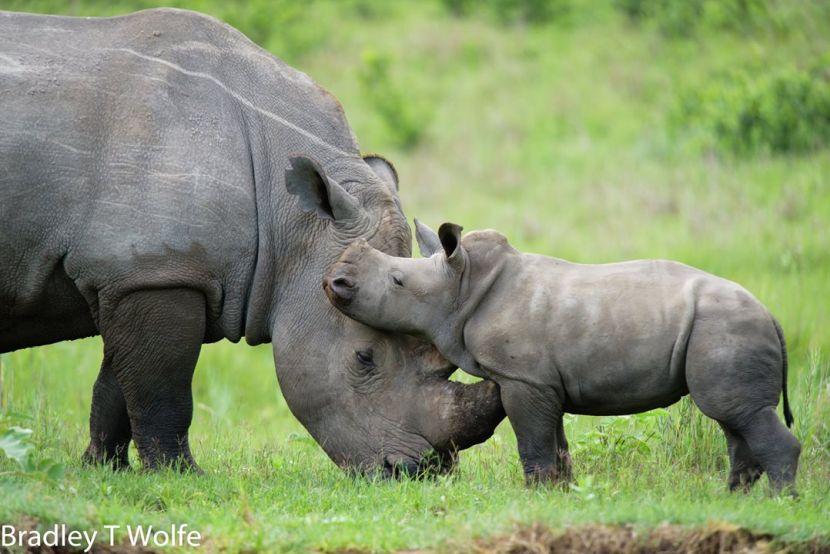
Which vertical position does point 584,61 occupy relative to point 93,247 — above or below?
below

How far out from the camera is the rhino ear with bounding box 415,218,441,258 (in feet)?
22.1

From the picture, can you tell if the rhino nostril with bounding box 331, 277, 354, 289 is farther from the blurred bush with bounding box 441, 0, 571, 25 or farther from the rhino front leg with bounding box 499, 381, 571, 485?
the blurred bush with bounding box 441, 0, 571, 25

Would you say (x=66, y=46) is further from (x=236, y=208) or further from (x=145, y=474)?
(x=145, y=474)

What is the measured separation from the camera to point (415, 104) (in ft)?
55.0

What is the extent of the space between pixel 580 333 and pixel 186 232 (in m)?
1.95

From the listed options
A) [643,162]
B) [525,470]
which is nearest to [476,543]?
[525,470]

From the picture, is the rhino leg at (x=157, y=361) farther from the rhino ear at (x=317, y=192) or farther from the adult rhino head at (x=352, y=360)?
Result: the rhino ear at (x=317, y=192)

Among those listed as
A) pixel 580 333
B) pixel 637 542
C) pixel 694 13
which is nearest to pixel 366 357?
pixel 580 333

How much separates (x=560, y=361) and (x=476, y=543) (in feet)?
3.43

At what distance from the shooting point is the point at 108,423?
23.4ft

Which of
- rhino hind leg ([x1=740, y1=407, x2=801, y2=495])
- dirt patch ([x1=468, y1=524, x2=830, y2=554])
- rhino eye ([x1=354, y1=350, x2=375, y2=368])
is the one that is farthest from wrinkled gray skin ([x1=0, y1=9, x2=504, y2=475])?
rhino hind leg ([x1=740, y1=407, x2=801, y2=495])

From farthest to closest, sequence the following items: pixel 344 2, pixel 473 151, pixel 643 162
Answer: pixel 344 2, pixel 473 151, pixel 643 162

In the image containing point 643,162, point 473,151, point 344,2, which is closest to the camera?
point 643,162

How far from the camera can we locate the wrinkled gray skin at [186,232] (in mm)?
6367
